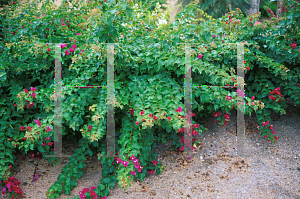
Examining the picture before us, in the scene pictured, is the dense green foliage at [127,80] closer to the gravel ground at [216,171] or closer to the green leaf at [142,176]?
the green leaf at [142,176]

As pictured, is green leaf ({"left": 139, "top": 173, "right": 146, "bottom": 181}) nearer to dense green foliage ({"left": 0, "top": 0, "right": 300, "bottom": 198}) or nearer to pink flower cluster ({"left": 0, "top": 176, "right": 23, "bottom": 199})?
dense green foliage ({"left": 0, "top": 0, "right": 300, "bottom": 198})

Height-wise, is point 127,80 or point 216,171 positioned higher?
point 127,80

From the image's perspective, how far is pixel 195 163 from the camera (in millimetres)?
2227

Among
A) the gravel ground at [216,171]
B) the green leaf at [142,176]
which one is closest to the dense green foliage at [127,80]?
the green leaf at [142,176]

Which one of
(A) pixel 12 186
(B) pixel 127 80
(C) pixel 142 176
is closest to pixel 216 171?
(C) pixel 142 176

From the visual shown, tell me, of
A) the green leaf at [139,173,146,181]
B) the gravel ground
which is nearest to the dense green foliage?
the green leaf at [139,173,146,181]

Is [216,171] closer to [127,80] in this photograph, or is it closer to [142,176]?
[142,176]

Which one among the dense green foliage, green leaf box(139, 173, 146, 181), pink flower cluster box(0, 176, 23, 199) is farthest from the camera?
green leaf box(139, 173, 146, 181)

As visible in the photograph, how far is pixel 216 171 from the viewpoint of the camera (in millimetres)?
2113

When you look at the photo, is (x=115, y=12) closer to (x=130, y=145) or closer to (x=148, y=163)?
(x=130, y=145)

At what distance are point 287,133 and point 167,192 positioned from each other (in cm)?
156

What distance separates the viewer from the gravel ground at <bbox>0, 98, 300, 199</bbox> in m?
1.92

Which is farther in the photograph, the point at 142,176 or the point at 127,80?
the point at 127,80

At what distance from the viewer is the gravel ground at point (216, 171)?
1.92 meters
